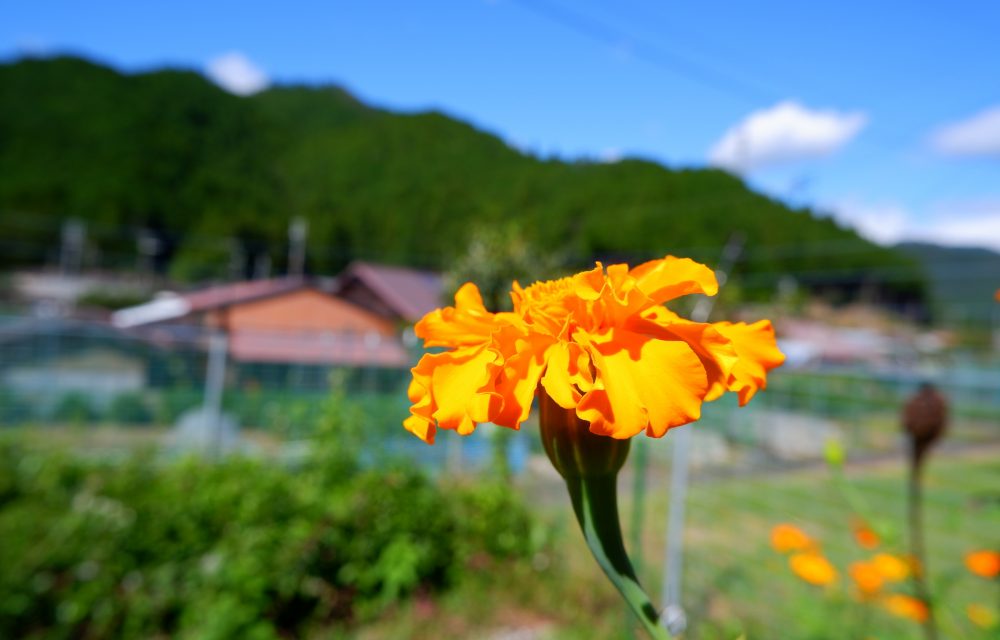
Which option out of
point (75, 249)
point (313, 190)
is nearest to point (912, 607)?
point (75, 249)

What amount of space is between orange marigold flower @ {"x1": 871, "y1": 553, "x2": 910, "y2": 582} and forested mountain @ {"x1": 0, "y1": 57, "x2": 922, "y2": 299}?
71.0ft

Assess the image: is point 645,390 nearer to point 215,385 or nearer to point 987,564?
point 987,564

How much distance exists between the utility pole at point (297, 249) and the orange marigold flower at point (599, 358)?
40.2 metres

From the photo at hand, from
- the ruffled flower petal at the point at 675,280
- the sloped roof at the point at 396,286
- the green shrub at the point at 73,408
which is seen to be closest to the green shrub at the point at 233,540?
the ruffled flower petal at the point at 675,280

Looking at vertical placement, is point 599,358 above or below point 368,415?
above

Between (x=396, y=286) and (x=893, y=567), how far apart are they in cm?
1505

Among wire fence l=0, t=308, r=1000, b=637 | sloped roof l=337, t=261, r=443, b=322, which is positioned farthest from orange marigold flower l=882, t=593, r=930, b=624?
sloped roof l=337, t=261, r=443, b=322

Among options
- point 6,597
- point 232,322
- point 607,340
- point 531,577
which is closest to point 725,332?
point 607,340

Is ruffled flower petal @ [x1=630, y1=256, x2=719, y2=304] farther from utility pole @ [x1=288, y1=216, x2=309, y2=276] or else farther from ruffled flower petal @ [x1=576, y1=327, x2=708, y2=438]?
utility pole @ [x1=288, y1=216, x2=309, y2=276]

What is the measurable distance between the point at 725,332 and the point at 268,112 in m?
74.6

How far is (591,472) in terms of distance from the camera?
365mm

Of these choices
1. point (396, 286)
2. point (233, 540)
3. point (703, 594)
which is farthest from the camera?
point (396, 286)

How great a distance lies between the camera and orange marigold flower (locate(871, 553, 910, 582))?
1.08m

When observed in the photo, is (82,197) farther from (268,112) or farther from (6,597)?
(6,597)
